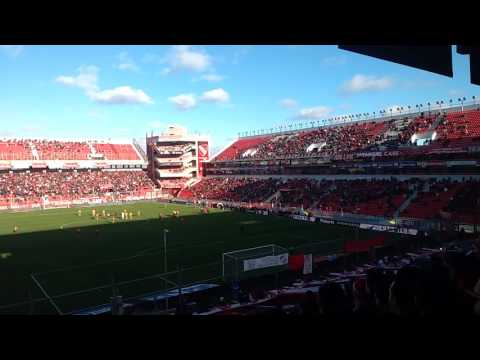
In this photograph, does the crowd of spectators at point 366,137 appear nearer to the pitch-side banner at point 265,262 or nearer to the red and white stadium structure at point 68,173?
the red and white stadium structure at point 68,173

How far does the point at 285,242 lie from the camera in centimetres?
2805

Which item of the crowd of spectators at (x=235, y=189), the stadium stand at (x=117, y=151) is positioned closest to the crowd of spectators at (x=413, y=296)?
the crowd of spectators at (x=235, y=189)

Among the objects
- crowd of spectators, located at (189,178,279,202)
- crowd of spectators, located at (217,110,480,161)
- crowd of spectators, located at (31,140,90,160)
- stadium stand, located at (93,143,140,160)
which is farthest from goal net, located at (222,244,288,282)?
stadium stand, located at (93,143,140,160)

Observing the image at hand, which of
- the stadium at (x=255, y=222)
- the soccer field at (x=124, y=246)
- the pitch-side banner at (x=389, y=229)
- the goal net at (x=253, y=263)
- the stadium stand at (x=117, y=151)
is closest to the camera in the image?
the stadium at (x=255, y=222)

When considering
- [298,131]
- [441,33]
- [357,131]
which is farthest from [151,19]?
[298,131]

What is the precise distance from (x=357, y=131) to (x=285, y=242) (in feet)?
107

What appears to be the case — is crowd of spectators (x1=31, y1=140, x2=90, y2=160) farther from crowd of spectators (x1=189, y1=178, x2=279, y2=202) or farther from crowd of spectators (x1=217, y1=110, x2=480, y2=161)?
crowd of spectators (x1=217, y1=110, x2=480, y2=161)

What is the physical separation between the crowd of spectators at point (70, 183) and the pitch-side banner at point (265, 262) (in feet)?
167

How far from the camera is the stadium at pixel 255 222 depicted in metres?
11.5

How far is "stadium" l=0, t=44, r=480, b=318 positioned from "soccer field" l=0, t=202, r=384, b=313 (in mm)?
128

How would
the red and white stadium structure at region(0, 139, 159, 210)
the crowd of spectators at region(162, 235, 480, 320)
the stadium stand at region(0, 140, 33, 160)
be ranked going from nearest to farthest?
the crowd of spectators at region(162, 235, 480, 320) → the red and white stadium structure at region(0, 139, 159, 210) → the stadium stand at region(0, 140, 33, 160)

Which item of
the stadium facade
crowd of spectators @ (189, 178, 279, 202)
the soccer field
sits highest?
the stadium facade

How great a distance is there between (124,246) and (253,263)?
13.6m

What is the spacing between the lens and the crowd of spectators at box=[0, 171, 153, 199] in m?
61.2
